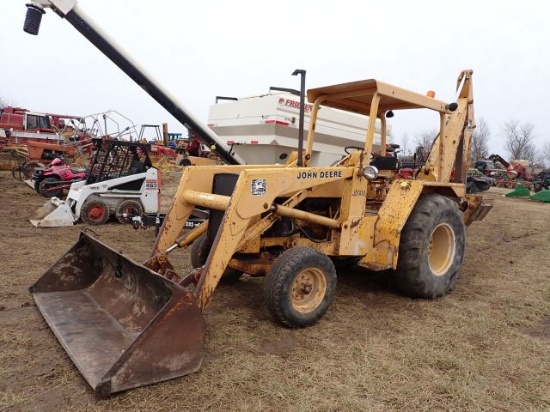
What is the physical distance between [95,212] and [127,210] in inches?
24.2

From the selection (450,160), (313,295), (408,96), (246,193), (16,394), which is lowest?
(16,394)

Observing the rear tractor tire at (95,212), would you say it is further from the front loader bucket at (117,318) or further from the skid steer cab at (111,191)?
the front loader bucket at (117,318)

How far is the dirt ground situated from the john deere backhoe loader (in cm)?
16

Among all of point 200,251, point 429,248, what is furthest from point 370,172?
point 200,251

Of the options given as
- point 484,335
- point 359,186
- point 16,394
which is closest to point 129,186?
point 359,186

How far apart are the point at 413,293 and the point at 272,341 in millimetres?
1999

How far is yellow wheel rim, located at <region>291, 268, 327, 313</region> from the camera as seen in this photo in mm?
3918

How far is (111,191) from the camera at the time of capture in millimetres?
9070

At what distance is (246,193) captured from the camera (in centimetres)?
369

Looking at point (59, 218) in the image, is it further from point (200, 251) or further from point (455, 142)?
point (455, 142)

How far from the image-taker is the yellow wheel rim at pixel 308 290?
392 cm

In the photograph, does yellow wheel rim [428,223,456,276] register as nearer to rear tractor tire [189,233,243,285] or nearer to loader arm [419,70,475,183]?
loader arm [419,70,475,183]

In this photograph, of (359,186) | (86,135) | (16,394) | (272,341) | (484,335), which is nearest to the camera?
(16,394)

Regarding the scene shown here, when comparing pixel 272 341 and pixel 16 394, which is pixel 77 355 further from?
pixel 272 341
